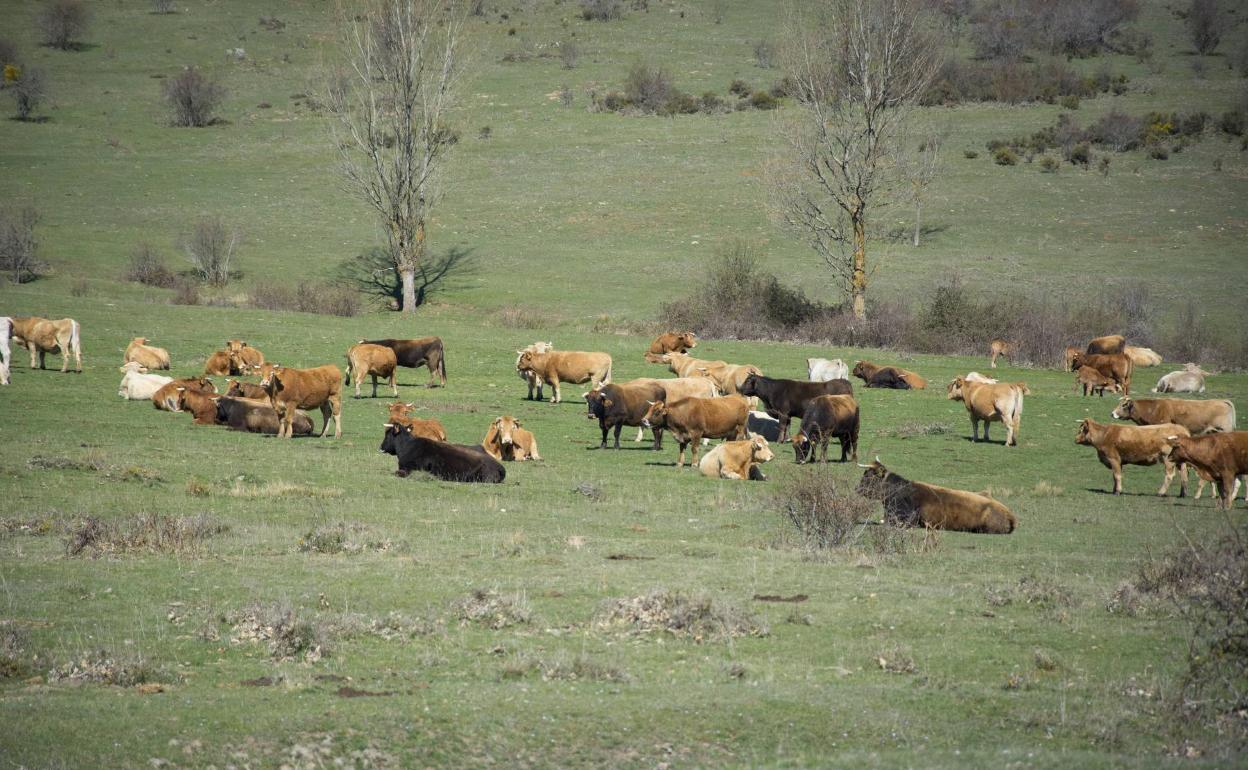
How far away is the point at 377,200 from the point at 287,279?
18.0 ft

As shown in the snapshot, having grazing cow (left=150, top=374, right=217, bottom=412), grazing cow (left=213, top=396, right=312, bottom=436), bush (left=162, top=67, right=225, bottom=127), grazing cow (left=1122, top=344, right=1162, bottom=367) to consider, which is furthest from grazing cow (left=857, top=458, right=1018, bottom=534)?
bush (left=162, top=67, right=225, bottom=127)

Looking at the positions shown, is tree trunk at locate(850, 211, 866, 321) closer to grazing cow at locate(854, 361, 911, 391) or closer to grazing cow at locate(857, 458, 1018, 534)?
grazing cow at locate(854, 361, 911, 391)

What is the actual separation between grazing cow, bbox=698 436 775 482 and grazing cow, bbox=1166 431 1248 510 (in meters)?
6.83

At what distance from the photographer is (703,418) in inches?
953

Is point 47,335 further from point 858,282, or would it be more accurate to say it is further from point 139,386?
point 858,282

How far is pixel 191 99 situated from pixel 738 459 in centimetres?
7454

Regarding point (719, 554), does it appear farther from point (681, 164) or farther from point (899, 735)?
point (681, 164)

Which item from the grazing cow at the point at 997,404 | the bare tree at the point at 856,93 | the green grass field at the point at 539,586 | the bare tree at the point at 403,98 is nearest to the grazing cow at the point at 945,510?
the green grass field at the point at 539,586

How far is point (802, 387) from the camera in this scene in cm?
2816

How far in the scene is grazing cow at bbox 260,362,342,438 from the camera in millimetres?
25078

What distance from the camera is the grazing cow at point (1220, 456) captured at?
65.7 feet

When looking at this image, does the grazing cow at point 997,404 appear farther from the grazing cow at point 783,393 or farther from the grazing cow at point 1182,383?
the grazing cow at point 1182,383

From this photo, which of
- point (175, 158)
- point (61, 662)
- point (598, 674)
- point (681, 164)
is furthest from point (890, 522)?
point (175, 158)

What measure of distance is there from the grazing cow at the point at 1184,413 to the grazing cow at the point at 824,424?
6.43 meters
